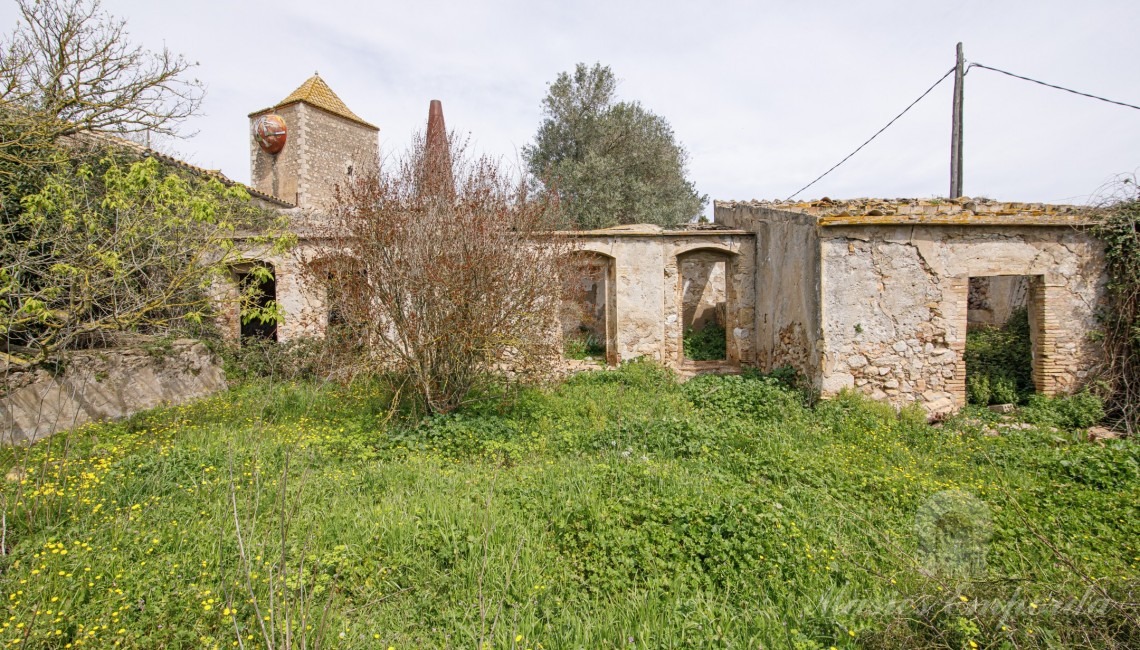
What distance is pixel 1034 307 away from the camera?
26.3ft

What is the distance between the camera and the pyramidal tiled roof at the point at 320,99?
19.0 metres

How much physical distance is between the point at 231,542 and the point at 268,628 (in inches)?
39.8

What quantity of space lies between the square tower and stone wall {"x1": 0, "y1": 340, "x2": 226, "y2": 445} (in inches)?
429

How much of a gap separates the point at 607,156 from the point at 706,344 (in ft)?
28.8

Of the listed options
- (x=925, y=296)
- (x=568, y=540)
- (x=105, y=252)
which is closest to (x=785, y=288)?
(x=925, y=296)

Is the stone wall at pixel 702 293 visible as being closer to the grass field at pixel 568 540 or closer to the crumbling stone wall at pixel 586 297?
the crumbling stone wall at pixel 586 297

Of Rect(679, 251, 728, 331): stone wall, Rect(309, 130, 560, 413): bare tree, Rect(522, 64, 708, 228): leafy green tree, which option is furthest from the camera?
Rect(522, 64, 708, 228): leafy green tree

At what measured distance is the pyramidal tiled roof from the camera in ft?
62.4

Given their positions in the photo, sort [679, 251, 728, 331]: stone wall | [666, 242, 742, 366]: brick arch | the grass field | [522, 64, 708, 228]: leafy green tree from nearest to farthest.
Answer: the grass field → [666, 242, 742, 366]: brick arch → [679, 251, 728, 331]: stone wall → [522, 64, 708, 228]: leafy green tree

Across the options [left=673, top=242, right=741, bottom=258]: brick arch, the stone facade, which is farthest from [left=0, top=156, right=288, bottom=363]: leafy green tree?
the stone facade

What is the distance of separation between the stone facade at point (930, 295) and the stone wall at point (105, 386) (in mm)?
9865

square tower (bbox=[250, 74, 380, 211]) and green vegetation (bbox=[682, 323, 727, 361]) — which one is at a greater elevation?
square tower (bbox=[250, 74, 380, 211])

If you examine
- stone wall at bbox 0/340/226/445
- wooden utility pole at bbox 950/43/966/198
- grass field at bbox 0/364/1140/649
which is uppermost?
wooden utility pole at bbox 950/43/966/198

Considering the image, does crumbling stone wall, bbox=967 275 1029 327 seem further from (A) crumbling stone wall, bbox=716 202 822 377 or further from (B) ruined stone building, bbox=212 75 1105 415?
(A) crumbling stone wall, bbox=716 202 822 377
